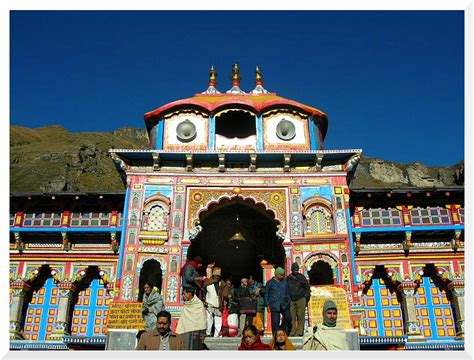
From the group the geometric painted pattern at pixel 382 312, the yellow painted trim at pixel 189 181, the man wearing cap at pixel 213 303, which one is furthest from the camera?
the geometric painted pattern at pixel 382 312

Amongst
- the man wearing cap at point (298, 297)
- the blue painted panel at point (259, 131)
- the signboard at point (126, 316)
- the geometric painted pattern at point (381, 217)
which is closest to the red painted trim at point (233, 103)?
the blue painted panel at point (259, 131)

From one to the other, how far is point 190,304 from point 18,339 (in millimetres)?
10001

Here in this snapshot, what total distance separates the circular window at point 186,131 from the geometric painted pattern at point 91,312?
20.1ft

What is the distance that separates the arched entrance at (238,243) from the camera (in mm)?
17719

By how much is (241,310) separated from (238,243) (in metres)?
5.59

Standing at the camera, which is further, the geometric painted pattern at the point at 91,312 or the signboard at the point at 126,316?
the geometric painted pattern at the point at 91,312

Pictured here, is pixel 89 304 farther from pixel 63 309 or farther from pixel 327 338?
pixel 327 338

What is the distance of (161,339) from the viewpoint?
6543 millimetres

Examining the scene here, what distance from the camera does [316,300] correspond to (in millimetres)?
13773

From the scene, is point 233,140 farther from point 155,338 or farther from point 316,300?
point 155,338

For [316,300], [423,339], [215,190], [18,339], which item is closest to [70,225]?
[18,339]

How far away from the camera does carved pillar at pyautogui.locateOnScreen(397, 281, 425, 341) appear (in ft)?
53.3

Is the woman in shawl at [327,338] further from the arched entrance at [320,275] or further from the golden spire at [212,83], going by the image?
the golden spire at [212,83]

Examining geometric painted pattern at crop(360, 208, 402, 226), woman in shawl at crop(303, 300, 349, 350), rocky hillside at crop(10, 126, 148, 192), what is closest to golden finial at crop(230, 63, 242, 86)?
geometric painted pattern at crop(360, 208, 402, 226)
